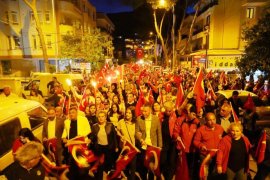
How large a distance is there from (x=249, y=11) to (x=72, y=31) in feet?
73.8

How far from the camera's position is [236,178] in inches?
173

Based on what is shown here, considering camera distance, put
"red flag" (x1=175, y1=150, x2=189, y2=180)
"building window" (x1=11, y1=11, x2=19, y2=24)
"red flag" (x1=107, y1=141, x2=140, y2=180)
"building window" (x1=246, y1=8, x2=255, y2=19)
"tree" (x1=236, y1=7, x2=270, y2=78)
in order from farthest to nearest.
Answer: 1. "building window" (x1=11, y1=11, x2=19, y2=24)
2. "building window" (x1=246, y1=8, x2=255, y2=19)
3. "tree" (x1=236, y1=7, x2=270, y2=78)
4. "red flag" (x1=175, y1=150, x2=189, y2=180)
5. "red flag" (x1=107, y1=141, x2=140, y2=180)

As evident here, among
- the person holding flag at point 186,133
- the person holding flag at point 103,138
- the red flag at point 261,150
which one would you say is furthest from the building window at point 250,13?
the person holding flag at point 103,138

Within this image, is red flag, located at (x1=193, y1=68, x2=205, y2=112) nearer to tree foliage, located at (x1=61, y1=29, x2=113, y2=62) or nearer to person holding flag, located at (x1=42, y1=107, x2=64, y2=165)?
person holding flag, located at (x1=42, y1=107, x2=64, y2=165)

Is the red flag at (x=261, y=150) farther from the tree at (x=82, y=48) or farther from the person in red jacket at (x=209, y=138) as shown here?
the tree at (x=82, y=48)

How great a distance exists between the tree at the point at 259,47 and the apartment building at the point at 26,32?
24.2 metres

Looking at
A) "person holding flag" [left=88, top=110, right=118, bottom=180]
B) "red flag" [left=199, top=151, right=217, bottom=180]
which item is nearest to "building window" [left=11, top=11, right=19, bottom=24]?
"person holding flag" [left=88, top=110, right=118, bottom=180]

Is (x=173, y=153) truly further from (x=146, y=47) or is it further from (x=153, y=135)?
(x=146, y=47)

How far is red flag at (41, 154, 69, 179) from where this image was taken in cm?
426

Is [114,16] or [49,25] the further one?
[114,16]

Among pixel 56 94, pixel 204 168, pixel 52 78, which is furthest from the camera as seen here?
pixel 52 78

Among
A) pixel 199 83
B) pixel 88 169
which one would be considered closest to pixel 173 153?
pixel 88 169

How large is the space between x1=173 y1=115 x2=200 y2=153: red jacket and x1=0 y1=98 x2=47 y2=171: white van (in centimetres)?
299

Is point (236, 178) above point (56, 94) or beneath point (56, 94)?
beneath
